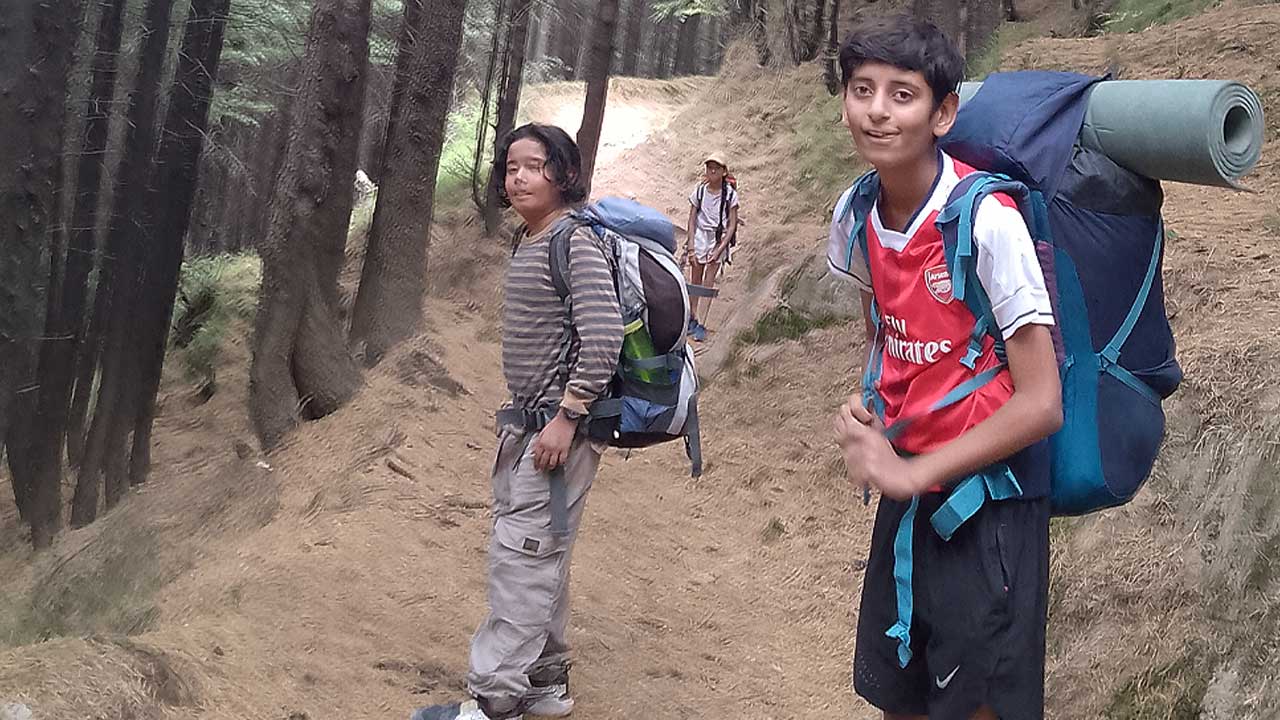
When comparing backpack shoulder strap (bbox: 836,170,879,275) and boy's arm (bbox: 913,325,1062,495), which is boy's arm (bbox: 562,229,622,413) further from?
boy's arm (bbox: 913,325,1062,495)

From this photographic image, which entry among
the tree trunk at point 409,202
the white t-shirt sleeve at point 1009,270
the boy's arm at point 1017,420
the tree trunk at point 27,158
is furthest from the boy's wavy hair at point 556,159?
the tree trunk at point 409,202

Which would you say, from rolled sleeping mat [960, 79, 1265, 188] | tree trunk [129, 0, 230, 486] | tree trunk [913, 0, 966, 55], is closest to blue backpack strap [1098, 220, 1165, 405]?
rolled sleeping mat [960, 79, 1265, 188]

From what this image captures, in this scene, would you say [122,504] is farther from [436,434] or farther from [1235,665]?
[1235,665]

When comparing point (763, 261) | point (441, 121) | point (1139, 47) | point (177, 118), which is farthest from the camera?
point (763, 261)

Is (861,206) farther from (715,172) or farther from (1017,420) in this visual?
(715,172)

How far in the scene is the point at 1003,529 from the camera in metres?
2.15

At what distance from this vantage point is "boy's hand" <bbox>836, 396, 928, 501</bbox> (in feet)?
6.62

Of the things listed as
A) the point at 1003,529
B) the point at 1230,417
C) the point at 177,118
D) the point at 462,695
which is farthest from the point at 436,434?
the point at 1003,529

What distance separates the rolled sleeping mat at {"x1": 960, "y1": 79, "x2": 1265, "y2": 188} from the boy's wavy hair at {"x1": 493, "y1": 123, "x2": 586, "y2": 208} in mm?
1937

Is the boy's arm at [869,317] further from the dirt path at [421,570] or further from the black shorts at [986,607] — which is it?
the dirt path at [421,570]

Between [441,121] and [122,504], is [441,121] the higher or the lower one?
the higher one

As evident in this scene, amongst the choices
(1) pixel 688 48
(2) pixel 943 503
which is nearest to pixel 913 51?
(2) pixel 943 503

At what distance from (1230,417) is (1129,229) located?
2832 millimetres

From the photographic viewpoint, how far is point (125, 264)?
845 cm
